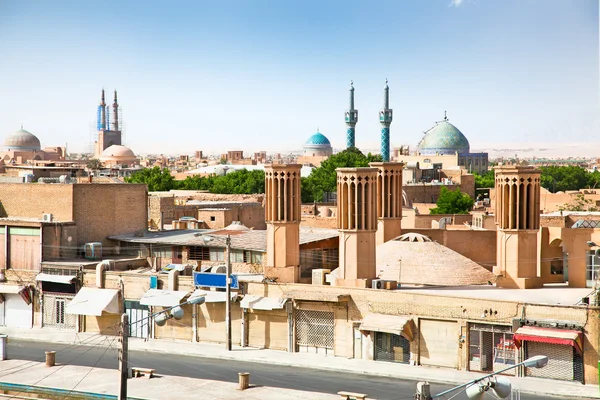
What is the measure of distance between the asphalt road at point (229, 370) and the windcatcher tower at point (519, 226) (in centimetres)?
601

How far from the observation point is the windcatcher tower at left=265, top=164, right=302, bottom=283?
2880 cm

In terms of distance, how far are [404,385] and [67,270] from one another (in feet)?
39.5

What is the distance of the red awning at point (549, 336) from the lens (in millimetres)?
22469

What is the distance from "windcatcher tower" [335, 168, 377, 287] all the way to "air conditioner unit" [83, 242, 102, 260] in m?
9.26

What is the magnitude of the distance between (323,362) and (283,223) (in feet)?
17.0

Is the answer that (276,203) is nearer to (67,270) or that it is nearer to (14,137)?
(67,270)

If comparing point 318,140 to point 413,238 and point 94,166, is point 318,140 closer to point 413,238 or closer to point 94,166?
point 94,166

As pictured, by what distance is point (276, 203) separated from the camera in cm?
2905

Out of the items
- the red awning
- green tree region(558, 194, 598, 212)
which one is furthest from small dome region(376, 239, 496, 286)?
green tree region(558, 194, 598, 212)

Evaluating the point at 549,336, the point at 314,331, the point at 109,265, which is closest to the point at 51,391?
the point at 314,331

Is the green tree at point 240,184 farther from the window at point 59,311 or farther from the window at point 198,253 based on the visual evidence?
the window at point 59,311

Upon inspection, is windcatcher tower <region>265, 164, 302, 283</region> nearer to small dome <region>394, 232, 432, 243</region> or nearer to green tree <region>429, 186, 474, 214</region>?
small dome <region>394, 232, 432, 243</region>

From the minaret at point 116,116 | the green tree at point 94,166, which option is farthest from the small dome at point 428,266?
the minaret at point 116,116

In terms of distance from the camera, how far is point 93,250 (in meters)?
32.6
